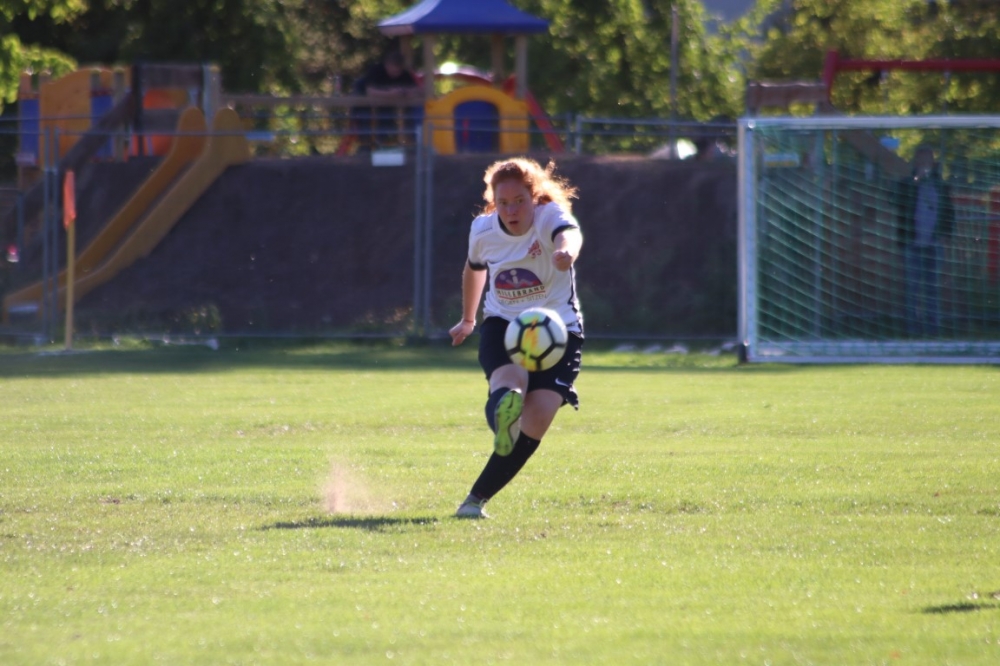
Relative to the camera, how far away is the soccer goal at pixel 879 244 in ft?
55.0

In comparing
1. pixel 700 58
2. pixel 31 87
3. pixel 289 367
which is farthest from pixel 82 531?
pixel 700 58

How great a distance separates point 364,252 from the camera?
68.7 ft

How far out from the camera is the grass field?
→ 439 cm

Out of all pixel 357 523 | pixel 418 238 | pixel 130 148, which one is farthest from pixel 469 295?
pixel 130 148

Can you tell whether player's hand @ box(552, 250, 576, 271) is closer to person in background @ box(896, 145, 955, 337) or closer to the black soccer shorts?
the black soccer shorts

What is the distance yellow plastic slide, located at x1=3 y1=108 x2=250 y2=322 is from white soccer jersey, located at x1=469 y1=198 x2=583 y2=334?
14.4 metres

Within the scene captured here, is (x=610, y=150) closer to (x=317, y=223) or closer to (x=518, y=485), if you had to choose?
(x=317, y=223)

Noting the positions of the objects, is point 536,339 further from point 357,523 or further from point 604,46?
point 604,46

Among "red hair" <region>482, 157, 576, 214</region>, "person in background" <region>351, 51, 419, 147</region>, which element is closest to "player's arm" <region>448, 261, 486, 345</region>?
"red hair" <region>482, 157, 576, 214</region>

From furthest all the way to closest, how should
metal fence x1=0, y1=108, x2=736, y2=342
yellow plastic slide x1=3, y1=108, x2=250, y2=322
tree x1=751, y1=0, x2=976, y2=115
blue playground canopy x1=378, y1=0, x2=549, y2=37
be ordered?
tree x1=751, y1=0, x2=976, y2=115, blue playground canopy x1=378, y1=0, x2=549, y2=37, yellow plastic slide x1=3, y1=108, x2=250, y2=322, metal fence x1=0, y1=108, x2=736, y2=342

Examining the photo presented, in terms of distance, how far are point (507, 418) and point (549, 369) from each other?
527 mm

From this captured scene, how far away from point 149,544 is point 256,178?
52.7ft

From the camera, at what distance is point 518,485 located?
25.3 ft

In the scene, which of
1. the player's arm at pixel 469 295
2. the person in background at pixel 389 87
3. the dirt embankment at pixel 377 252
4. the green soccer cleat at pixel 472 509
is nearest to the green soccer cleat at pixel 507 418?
the green soccer cleat at pixel 472 509
